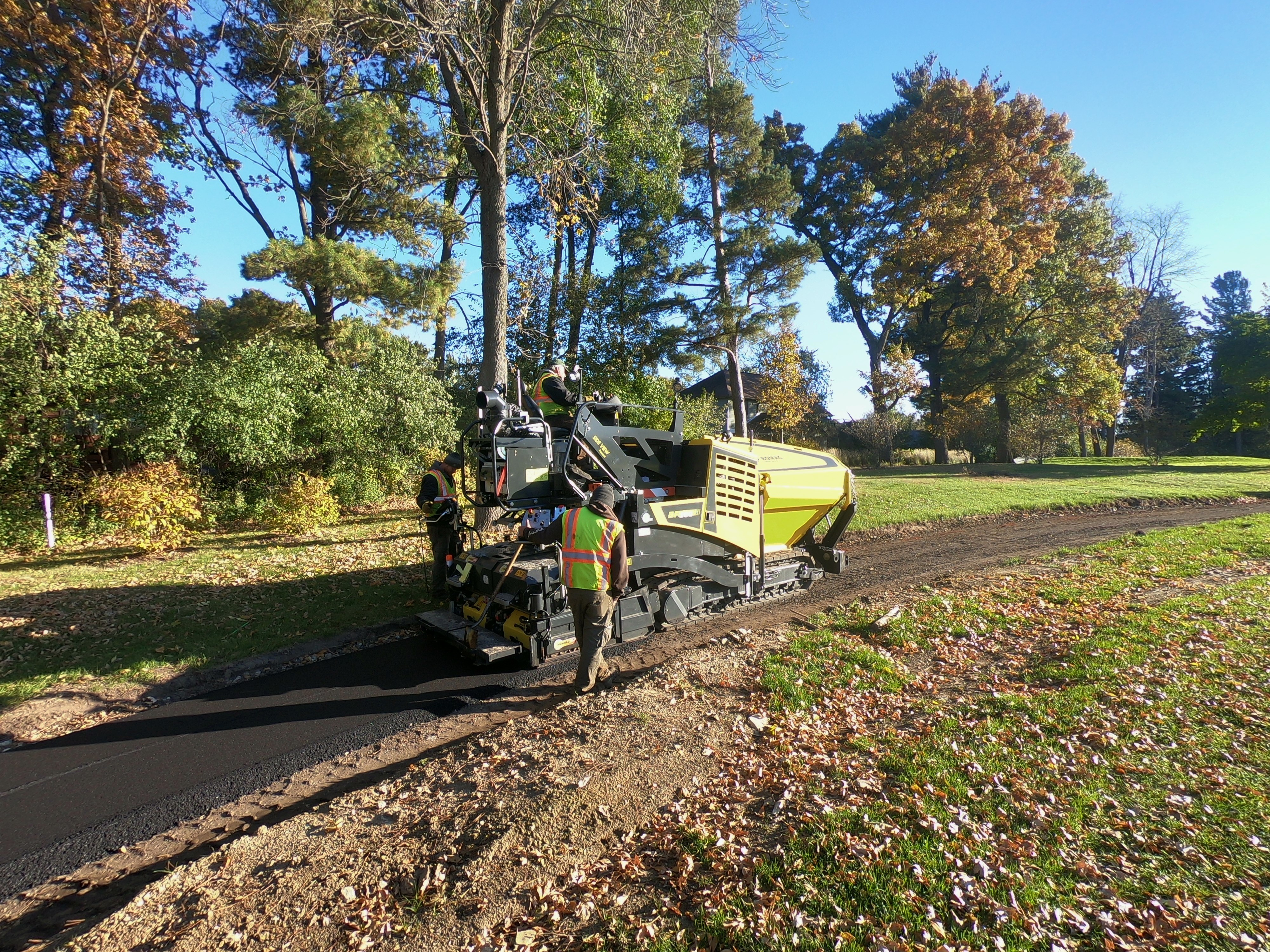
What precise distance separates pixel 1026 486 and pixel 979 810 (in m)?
18.7

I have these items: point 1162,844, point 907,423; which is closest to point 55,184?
point 1162,844

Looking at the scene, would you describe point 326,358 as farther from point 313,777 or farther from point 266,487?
point 313,777

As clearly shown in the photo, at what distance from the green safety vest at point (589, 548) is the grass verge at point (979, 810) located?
1.77 metres

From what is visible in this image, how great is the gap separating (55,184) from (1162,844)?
68.6ft

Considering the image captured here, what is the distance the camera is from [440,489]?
796cm

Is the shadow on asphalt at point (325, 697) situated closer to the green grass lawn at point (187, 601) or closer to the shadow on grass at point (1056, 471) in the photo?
the green grass lawn at point (187, 601)

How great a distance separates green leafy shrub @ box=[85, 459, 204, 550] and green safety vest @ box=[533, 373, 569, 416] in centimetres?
742

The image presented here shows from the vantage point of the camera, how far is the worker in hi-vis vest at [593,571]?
5.20 metres

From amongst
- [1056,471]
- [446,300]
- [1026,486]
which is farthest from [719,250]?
[1056,471]

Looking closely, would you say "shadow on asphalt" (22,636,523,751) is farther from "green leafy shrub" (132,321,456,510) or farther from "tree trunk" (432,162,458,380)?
"tree trunk" (432,162,458,380)

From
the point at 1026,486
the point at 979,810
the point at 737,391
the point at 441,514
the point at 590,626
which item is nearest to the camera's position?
the point at 979,810

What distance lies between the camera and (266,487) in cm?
1243

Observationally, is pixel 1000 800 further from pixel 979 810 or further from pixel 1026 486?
pixel 1026 486

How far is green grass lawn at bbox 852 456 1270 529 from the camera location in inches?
588
